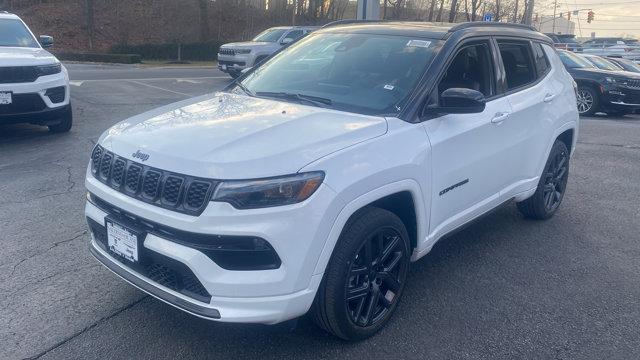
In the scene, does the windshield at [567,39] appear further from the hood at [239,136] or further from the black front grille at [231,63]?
the hood at [239,136]

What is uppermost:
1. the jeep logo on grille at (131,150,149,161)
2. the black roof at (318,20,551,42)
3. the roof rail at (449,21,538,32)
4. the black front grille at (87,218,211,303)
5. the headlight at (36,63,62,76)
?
the roof rail at (449,21,538,32)

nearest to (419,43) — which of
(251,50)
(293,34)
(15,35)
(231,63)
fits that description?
(15,35)

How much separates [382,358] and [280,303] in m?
0.80

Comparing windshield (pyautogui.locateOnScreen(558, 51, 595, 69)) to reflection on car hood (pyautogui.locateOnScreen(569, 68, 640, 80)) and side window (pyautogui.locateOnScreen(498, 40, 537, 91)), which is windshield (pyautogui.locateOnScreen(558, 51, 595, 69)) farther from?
side window (pyautogui.locateOnScreen(498, 40, 537, 91))

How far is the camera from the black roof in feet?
14.5

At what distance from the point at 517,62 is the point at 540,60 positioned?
21.2 inches

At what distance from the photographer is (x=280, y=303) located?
9.84 ft

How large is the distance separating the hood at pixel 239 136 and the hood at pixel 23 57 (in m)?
5.13

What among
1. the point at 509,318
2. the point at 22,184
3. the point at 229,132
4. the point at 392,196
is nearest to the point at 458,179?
the point at 392,196

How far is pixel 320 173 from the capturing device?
3062 millimetres

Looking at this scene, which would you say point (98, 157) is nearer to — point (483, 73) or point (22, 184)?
point (483, 73)

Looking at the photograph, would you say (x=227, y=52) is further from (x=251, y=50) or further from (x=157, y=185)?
(x=157, y=185)

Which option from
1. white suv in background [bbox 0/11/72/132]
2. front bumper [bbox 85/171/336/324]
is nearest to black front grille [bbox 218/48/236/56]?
white suv in background [bbox 0/11/72/132]

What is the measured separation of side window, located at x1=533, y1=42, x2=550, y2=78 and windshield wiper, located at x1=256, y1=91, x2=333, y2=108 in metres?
2.44
